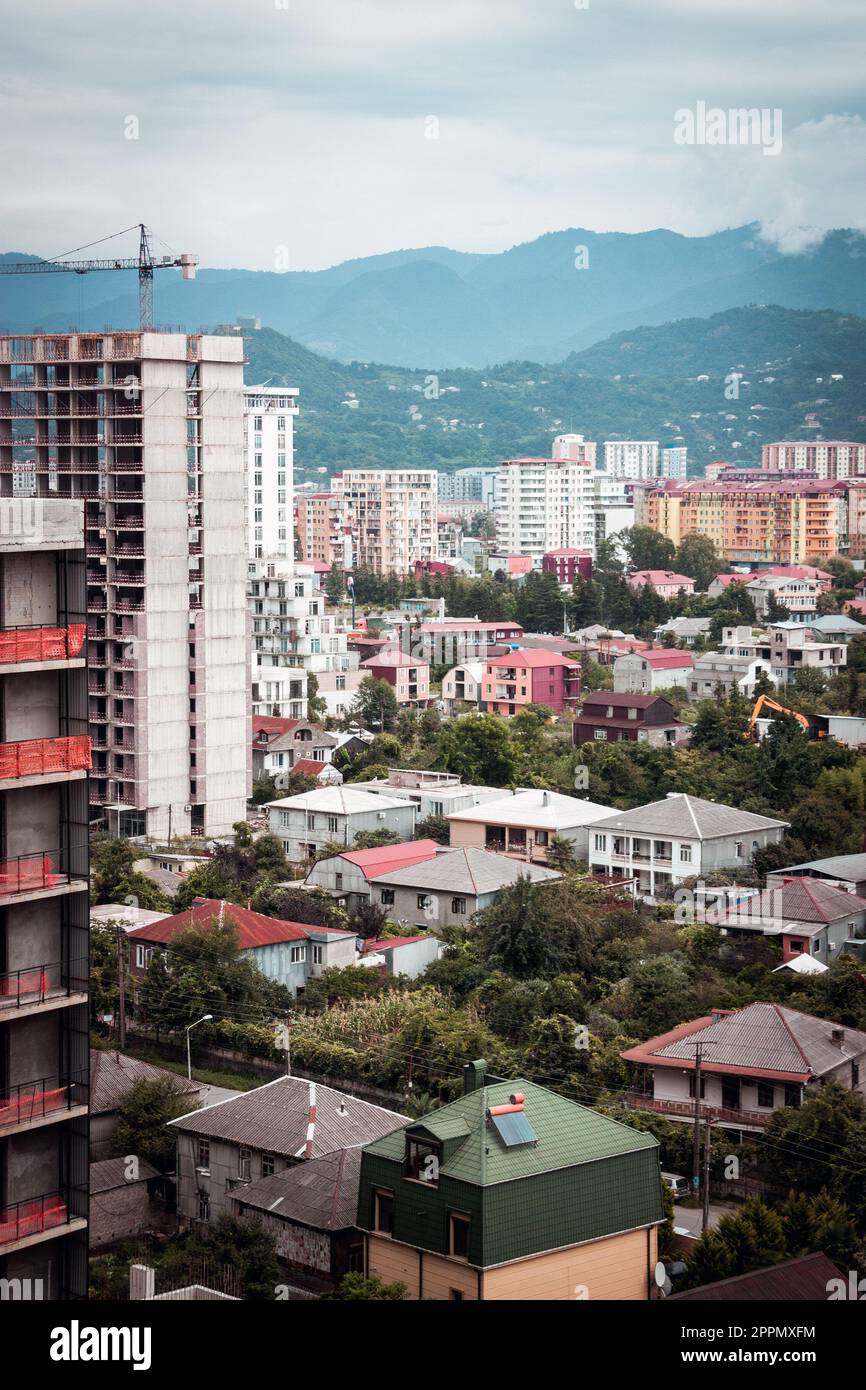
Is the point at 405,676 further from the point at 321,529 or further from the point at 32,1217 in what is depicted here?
the point at 321,529

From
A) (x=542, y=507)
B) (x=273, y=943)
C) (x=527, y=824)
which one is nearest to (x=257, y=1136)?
(x=273, y=943)

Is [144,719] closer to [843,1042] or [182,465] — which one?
[182,465]

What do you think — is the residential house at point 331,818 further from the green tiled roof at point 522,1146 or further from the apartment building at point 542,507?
the apartment building at point 542,507

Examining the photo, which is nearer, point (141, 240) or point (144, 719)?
point (144, 719)

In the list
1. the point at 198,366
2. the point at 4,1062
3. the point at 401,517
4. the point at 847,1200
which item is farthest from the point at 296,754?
the point at 401,517

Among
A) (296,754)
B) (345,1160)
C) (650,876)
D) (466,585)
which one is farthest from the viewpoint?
(466,585)

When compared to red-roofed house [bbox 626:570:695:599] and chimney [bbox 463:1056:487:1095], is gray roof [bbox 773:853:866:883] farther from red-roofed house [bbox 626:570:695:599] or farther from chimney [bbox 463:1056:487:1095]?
red-roofed house [bbox 626:570:695:599]

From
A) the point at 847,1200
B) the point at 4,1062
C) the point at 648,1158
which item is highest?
the point at 4,1062
